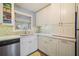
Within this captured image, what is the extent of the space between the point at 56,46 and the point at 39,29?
33 centimetres

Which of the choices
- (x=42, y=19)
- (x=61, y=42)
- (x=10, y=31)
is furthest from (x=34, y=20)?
(x=61, y=42)

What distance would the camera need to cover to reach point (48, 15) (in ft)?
3.71

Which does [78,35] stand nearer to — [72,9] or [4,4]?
[72,9]

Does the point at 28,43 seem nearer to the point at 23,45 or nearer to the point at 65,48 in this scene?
the point at 23,45

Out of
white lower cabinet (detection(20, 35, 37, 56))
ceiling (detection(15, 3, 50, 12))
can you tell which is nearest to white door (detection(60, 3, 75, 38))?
ceiling (detection(15, 3, 50, 12))

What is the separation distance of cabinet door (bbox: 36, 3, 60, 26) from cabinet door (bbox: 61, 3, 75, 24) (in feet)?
0.21

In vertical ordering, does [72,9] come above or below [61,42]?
above

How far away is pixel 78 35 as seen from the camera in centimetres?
100

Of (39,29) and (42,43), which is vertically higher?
(39,29)

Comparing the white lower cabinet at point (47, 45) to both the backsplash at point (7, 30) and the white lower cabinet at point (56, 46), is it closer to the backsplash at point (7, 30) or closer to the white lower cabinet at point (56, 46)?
the white lower cabinet at point (56, 46)

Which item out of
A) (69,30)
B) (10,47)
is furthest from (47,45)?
(10,47)

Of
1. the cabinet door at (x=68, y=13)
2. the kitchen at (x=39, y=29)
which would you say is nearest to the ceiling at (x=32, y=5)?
the kitchen at (x=39, y=29)

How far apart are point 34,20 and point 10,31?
361mm

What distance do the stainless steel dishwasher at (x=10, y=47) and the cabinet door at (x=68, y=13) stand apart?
26.9 inches
